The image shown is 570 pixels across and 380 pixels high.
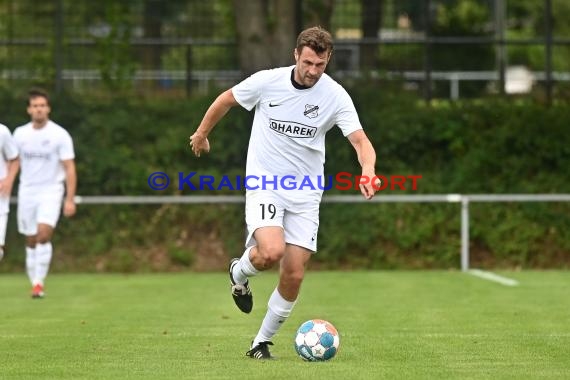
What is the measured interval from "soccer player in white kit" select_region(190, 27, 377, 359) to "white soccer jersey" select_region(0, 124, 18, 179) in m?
5.08

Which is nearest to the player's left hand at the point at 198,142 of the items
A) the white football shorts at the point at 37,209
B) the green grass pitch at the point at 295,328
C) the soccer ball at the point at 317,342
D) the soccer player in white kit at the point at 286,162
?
the soccer player in white kit at the point at 286,162

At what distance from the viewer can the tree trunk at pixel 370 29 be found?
74.0 feet

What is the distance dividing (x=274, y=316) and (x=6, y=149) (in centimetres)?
575

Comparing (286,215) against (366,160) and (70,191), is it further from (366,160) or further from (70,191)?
(70,191)

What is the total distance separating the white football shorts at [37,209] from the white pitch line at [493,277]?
5.74 m

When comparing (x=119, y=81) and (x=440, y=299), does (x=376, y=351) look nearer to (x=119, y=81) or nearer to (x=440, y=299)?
(x=440, y=299)

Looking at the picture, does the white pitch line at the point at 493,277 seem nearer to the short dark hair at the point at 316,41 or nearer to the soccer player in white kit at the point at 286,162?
the soccer player in white kit at the point at 286,162

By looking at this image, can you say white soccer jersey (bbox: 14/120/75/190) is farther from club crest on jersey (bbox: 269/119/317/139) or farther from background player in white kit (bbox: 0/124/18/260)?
club crest on jersey (bbox: 269/119/317/139)

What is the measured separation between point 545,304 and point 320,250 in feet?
26.4

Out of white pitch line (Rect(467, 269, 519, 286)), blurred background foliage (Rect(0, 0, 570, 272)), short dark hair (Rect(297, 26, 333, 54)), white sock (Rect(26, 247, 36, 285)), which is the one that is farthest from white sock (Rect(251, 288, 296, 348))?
blurred background foliage (Rect(0, 0, 570, 272))

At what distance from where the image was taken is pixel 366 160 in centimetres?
901

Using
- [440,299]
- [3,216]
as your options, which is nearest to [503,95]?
[440,299]

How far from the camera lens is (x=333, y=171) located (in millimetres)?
21484

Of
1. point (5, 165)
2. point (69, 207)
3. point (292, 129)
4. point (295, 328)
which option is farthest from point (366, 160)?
point (69, 207)
